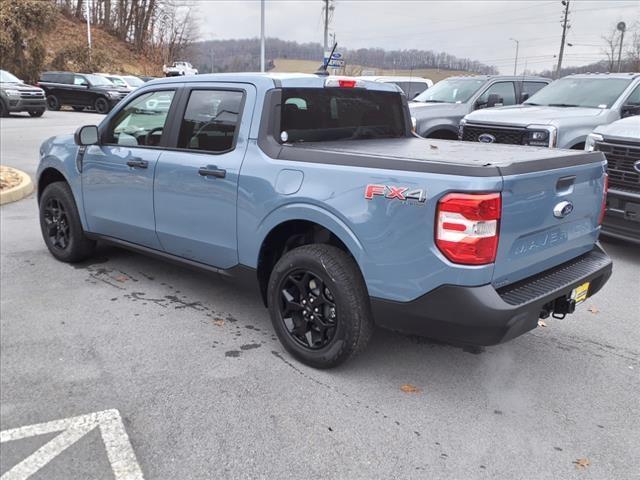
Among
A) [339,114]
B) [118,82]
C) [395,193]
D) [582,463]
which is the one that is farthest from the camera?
[118,82]

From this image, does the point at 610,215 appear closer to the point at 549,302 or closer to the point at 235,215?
the point at 549,302

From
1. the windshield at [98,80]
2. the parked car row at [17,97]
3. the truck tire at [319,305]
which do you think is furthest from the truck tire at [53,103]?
the truck tire at [319,305]

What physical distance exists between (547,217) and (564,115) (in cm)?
544

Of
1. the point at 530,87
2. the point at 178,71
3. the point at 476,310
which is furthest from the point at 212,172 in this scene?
the point at 178,71

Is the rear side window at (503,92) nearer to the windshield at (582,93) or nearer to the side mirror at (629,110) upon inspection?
the windshield at (582,93)

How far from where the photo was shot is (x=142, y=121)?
15.6 feet

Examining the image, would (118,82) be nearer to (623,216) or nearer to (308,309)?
(623,216)

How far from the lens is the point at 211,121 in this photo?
13.5 ft

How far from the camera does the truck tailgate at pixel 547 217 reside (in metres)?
2.95

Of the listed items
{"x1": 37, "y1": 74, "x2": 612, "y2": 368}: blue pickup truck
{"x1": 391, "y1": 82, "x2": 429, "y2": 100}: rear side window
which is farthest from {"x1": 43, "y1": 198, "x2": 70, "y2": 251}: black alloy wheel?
{"x1": 391, "y1": 82, "x2": 429, "y2": 100}: rear side window

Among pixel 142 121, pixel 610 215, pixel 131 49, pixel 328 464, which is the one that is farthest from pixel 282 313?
pixel 131 49

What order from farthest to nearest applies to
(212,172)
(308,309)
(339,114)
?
(339,114)
(212,172)
(308,309)

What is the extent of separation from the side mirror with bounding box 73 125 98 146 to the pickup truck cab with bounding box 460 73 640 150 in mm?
5422

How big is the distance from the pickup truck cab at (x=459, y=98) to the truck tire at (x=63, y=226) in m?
6.35
